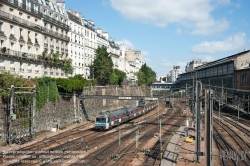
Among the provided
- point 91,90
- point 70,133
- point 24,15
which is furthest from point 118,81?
point 70,133

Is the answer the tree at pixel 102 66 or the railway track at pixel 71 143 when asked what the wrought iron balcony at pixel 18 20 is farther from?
the railway track at pixel 71 143

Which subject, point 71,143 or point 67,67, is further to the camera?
point 67,67

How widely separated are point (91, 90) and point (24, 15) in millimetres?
21298

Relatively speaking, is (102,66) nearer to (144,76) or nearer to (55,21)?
(55,21)

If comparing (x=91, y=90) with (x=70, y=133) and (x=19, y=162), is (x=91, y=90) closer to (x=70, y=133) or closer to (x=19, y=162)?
(x=70, y=133)

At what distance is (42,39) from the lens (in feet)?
182

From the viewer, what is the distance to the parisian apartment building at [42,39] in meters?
45.5

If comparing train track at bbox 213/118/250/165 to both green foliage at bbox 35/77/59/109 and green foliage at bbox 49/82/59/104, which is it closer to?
green foliage at bbox 35/77/59/109

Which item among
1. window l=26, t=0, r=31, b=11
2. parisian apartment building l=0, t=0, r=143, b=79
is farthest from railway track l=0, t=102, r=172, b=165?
window l=26, t=0, r=31, b=11

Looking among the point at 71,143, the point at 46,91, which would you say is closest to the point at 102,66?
the point at 46,91

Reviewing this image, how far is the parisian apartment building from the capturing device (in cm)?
4547

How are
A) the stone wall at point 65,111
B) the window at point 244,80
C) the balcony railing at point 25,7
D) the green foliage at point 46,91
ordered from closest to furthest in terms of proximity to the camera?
the stone wall at point 65,111
the green foliage at point 46,91
the balcony railing at point 25,7
the window at point 244,80

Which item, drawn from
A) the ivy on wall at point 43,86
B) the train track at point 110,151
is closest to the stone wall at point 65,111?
the ivy on wall at point 43,86

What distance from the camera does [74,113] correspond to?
50969 millimetres
